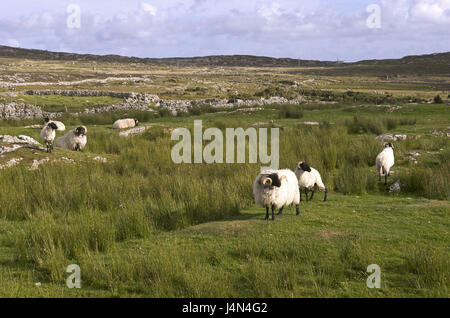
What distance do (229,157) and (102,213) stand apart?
5.78 m

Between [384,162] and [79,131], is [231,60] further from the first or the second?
[384,162]

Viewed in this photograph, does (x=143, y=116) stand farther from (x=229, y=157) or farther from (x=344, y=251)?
(x=344, y=251)

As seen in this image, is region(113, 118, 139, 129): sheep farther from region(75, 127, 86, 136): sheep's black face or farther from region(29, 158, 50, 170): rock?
region(29, 158, 50, 170): rock

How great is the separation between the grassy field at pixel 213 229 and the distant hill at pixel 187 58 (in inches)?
5905

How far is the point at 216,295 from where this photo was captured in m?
5.55

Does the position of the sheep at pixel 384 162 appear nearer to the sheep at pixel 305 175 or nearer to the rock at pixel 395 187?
the rock at pixel 395 187

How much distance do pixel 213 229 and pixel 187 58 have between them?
196436mm

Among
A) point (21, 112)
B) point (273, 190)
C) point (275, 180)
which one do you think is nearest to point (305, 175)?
point (273, 190)

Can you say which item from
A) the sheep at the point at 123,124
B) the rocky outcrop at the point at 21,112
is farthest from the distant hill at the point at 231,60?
the sheep at the point at 123,124

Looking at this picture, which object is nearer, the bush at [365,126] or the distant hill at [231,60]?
the bush at [365,126]

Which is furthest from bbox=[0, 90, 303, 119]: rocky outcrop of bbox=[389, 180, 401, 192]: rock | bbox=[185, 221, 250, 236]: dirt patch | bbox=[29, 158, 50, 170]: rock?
bbox=[185, 221, 250, 236]: dirt patch

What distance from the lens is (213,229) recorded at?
8109 mm

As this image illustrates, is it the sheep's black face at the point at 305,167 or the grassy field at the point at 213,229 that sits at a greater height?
the sheep's black face at the point at 305,167

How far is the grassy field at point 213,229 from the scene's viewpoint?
5.89 meters
